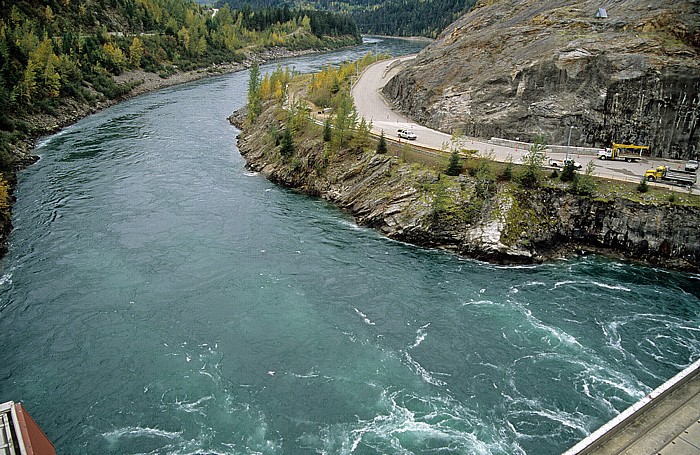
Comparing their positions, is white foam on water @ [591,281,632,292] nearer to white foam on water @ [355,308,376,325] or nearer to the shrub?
the shrub

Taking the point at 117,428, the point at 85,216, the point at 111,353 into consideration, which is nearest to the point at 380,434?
the point at 117,428

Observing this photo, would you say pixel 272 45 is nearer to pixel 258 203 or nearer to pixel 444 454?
pixel 258 203

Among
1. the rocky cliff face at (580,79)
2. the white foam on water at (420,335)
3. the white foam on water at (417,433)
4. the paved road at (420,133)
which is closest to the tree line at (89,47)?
the paved road at (420,133)

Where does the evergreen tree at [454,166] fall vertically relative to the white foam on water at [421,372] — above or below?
above

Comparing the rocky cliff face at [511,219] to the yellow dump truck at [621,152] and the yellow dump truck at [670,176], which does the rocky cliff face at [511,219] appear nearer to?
the yellow dump truck at [670,176]

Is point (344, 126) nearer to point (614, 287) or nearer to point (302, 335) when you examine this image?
point (302, 335)

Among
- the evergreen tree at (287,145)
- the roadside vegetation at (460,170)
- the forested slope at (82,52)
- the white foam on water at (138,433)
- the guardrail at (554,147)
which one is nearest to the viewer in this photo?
the white foam on water at (138,433)

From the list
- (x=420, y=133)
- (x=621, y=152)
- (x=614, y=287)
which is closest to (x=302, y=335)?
(x=614, y=287)
